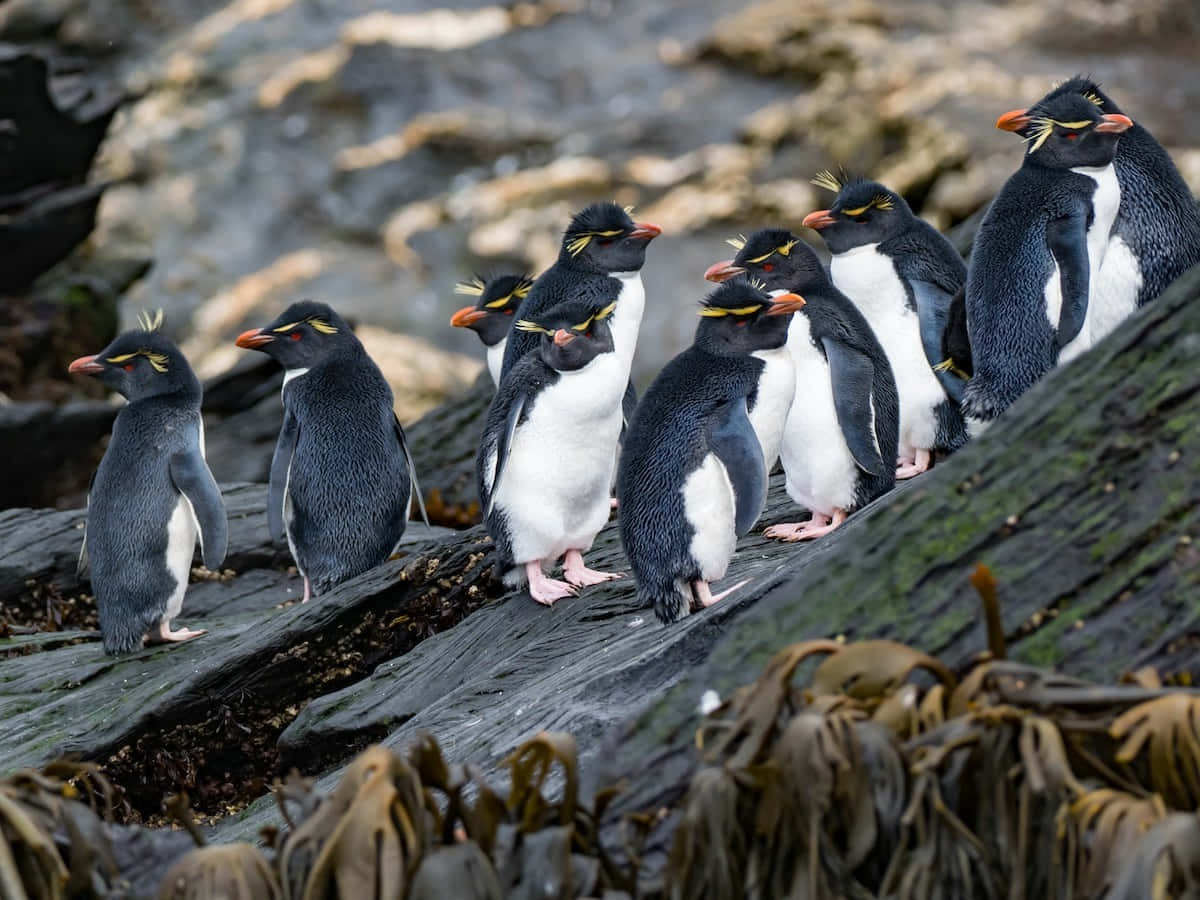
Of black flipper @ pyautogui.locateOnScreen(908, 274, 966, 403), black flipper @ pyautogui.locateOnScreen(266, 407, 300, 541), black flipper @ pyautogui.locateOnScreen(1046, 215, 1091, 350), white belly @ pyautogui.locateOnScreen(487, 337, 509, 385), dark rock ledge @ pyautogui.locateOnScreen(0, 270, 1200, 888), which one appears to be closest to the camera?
dark rock ledge @ pyautogui.locateOnScreen(0, 270, 1200, 888)

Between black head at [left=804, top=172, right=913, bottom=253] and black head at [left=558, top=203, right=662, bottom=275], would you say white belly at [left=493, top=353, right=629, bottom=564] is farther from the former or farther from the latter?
black head at [left=804, top=172, right=913, bottom=253]

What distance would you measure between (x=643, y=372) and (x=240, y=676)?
9335 mm

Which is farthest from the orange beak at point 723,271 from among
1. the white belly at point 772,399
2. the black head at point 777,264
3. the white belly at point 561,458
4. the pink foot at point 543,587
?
the pink foot at point 543,587

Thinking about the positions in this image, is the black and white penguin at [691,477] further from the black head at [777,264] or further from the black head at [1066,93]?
the black head at [1066,93]

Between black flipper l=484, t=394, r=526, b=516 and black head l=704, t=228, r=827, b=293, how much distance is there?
0.79 meters

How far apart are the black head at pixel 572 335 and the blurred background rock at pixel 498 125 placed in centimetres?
982

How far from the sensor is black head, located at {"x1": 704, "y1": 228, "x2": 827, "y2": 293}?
530 cm

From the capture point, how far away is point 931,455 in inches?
225

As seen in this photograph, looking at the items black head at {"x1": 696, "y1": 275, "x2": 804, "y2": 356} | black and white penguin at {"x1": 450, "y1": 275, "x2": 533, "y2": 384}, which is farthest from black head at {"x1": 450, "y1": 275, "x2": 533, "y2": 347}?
black head at {"x1": 696, "y1": 275, "x2": 804, "y2": 356}

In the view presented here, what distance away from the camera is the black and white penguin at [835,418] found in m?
4.92

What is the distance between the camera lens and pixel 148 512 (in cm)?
588

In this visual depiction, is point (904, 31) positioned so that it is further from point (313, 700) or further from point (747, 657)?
point (747, 657)

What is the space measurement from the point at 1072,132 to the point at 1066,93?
0.31m

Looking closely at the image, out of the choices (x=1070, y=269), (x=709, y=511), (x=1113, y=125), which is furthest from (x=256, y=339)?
(x=1113, y=125)
